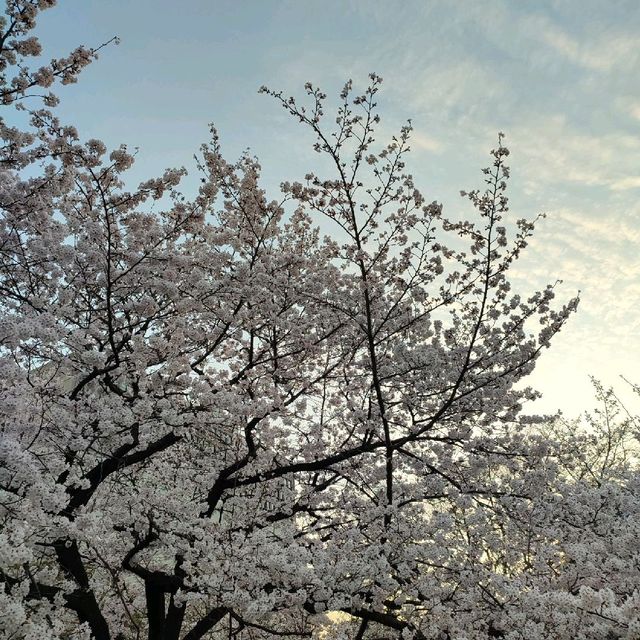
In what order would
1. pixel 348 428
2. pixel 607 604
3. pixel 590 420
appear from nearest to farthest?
pixel 607 604 < pixel 348 428 < pixel 590 420

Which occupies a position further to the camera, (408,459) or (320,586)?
(408,459)

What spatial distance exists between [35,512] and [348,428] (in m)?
6.87

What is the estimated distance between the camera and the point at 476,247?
796cm

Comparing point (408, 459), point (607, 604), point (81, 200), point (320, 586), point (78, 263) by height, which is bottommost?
point (320, 586)

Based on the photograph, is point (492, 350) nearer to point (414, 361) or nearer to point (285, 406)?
point (414, 361)

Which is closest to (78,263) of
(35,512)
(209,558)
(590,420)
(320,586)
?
(35,512)

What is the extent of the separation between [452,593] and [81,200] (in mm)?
9250

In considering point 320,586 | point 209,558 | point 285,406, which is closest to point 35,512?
point 209,558

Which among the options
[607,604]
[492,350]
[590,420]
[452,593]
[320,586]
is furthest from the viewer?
[590,420]

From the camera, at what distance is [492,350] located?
8906mm

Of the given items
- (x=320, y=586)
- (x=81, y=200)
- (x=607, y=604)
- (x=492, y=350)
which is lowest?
(x=320, y=586)

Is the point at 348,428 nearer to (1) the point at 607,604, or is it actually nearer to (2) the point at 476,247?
(2) the point at 476,247

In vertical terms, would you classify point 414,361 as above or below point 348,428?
above

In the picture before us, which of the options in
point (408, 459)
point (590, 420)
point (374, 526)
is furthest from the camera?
point (590, 420)
